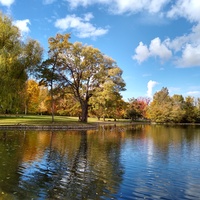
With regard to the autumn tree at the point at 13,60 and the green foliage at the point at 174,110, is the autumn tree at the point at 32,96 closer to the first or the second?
the autumn tree at the point at 13,60

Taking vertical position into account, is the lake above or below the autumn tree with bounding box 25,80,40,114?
below

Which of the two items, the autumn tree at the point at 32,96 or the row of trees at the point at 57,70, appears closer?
the row of trees at the point at 57,70

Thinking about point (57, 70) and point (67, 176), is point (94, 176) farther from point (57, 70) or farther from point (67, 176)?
point (57, 70)

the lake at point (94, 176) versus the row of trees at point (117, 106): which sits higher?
the row of trees at point (117, 106)

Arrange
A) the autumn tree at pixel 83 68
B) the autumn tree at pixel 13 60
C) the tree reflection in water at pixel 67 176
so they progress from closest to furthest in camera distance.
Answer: the tree reflection in water at pixel 67 176 < the autumn tree at pixel 13 60 < the autumn tree at pixel 83 68

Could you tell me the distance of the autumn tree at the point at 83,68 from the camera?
158 ft

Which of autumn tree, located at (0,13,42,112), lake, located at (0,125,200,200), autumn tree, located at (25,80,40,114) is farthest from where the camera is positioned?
autumn tree, located at (25,80,40,114)

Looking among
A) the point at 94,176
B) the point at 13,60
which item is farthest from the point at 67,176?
the point at 13,60

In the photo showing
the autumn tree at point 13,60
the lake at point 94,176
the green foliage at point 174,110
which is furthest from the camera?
the green foliage at point 174,110

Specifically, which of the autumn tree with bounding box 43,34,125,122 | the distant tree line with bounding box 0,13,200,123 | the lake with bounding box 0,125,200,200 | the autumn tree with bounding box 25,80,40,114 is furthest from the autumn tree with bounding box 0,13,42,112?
the autumn tree with bounding box 25,80,40,114

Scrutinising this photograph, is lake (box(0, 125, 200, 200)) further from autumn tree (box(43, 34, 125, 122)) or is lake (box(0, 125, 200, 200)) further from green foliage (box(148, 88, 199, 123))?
green foliage (box(148, 88, 199, 123))

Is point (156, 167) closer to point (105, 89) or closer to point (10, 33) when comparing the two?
point (10, 33)

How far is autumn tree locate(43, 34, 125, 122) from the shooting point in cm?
4812

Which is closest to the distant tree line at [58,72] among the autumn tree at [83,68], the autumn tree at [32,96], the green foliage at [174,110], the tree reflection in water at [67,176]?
the autumn tree at [83,68]
